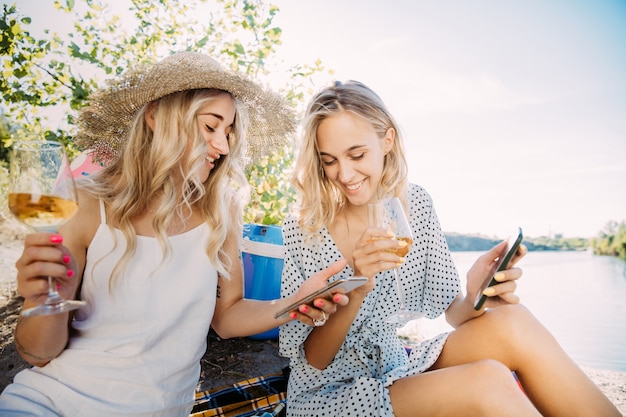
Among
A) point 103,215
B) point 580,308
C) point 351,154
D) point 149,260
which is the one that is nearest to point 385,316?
point 351,154

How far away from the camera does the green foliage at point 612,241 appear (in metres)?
15.2

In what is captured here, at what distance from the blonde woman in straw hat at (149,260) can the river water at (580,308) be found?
432 cm

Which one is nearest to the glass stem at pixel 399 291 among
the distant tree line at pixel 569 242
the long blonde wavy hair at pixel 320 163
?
the long blonde wavy hair at pixel 320 163

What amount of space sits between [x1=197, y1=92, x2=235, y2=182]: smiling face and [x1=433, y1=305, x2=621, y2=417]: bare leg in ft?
5.26

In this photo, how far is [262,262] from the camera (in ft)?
12.9

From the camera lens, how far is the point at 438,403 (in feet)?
6.25

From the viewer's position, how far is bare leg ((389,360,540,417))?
176 centimetres

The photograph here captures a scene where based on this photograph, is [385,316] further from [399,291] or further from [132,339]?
[132,339]

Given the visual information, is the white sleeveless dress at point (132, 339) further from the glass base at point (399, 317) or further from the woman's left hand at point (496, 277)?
the woman's left hand at point (496, 277)

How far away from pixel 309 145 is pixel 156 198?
37.8 inches

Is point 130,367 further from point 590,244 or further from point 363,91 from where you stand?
point 590,244

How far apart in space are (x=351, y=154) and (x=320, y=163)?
289mm

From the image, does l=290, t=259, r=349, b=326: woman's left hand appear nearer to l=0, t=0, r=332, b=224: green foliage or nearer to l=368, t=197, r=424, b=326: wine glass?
l=368, t=197, r=424, b=326: wine glass

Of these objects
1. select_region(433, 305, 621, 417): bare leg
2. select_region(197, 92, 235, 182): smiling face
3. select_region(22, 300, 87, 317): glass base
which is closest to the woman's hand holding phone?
select_region(433, 305, 621, 417): bare leg
